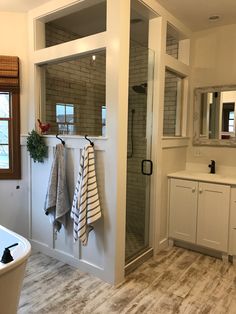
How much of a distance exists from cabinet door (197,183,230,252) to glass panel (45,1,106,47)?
236 centimetres

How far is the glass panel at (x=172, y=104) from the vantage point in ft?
11.5

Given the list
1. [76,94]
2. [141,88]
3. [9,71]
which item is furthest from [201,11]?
[9,71]

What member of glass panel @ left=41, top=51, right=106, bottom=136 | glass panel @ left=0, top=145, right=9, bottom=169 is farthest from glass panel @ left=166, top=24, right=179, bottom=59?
glass panel @ left=0, top=145, right=9, bottom=169

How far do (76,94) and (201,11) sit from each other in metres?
1.68

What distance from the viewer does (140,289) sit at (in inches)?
97.4

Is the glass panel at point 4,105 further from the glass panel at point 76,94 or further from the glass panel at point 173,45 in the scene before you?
the glass panel at point 173,45

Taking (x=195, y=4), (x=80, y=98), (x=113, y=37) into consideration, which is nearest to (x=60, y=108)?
(x=80, y=98)

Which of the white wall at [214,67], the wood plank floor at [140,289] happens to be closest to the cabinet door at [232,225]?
the wood plank floor at [140,289]

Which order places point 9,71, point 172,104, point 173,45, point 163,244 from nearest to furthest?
1. point 9,71
2. point 163,244
3. point 172,104
4. point 173,45

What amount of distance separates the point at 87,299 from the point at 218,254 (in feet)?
5.37

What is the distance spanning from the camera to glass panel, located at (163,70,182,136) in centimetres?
352

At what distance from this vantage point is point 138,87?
294 cm

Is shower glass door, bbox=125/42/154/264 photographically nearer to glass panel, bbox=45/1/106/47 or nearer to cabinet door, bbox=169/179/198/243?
cabinet door, bbox=169/179/198/243

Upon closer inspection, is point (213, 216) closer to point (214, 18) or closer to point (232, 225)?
point (232, 225)
